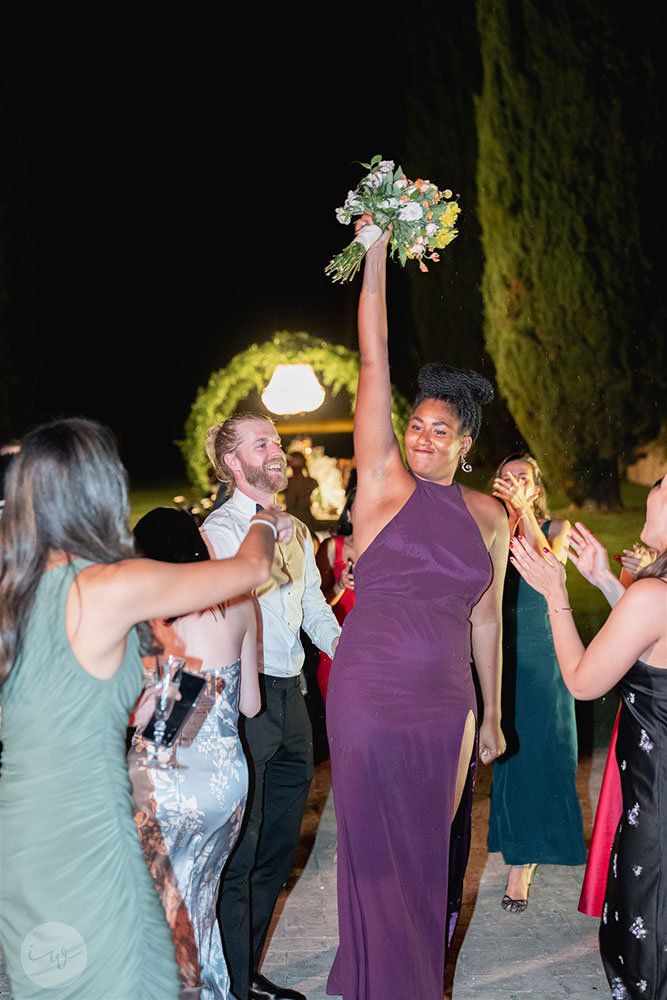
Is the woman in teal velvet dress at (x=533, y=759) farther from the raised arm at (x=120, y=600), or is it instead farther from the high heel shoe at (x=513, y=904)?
the raised arm at (x=120, y=600)

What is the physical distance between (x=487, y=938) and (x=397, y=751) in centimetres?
155

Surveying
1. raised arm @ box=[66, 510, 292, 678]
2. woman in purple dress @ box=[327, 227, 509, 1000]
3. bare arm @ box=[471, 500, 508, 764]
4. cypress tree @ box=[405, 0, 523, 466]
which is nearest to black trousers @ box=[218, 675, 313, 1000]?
woman in purple dress @ box=[327, 227, 509, 1000]

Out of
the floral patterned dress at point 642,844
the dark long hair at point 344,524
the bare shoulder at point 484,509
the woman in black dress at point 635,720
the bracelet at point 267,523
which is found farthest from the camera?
the dark long hair at point 344,524

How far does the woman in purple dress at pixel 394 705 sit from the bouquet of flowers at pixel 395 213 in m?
0.07

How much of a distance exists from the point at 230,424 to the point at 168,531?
810 millimetres

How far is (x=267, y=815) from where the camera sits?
12.7ft

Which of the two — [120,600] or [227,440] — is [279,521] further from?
[227,440]

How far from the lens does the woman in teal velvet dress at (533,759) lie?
4641mm

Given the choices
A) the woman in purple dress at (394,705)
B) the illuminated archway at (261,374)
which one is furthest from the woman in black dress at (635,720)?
the illuminated archway at (261,374)

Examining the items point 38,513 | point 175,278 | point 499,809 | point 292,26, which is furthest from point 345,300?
point 38,513

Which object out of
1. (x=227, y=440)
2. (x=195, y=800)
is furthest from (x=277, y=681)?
(x=227, y=440)

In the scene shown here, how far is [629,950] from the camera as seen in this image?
10.1ft

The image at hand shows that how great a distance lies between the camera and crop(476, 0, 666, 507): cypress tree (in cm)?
1367

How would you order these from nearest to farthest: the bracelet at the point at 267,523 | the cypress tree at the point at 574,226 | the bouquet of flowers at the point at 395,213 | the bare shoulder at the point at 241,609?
the bracelet at the point at 267,523 → the bare shoulder at the point at 241,609 → the bouquet of flowers at the point at 395,213 → the cypress tree at the point at 574,226
